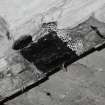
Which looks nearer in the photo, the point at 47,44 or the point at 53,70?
the point at 53,70

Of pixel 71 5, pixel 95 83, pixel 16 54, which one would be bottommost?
pixel 95 83

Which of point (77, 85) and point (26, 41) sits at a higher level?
point (26, 41)

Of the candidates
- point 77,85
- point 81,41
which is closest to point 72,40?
point 81,41

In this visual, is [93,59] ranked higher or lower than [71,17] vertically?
lower

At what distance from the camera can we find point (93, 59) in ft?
7.93

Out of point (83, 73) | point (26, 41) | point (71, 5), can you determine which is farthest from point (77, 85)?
point (71, 5)

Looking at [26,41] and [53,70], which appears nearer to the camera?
[53,70]

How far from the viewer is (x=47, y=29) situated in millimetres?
2643

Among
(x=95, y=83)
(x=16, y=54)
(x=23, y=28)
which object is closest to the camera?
(x=95, y=83)

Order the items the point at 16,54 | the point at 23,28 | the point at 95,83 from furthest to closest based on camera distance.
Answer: the point at 23,28, the point at 16,54, the point at 95,83

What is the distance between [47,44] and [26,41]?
0.19 metres

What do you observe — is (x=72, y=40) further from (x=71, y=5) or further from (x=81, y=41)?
(x=71, y=5)

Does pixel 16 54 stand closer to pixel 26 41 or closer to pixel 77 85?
pixel 26 41

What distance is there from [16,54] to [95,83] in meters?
0.68
